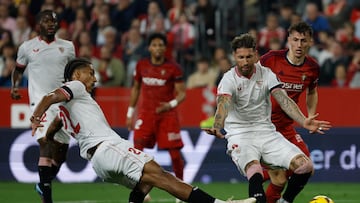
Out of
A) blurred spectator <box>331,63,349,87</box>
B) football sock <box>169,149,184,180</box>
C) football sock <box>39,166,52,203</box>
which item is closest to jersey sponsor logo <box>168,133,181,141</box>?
football sock <box>169,149,184,180</box>

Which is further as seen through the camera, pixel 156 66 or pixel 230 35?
pixel 230 35

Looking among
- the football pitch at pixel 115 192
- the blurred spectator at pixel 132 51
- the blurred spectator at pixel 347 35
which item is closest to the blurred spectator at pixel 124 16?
the blurred spectator at pixel 132 51

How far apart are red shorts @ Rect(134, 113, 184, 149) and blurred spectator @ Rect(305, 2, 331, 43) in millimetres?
6648

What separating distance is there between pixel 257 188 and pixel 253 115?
2.94 ft

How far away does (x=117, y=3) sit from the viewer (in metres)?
23.3

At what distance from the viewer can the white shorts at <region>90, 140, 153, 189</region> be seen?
10617 mm

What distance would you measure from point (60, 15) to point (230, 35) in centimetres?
378

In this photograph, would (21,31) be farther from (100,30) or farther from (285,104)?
(285,104)

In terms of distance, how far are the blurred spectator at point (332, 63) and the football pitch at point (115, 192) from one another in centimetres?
434

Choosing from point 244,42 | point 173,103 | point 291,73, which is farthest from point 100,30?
point 244,42

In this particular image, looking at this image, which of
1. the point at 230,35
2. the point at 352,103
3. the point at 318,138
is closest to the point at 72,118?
the point at 318,138

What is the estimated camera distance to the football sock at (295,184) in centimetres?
1156

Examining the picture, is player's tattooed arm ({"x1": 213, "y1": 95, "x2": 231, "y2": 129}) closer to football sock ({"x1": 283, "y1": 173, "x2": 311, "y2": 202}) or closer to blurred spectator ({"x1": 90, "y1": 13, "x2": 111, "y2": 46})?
football sock ({"x1": 283, "y1": 173, "x2": 311, "y2": 202})

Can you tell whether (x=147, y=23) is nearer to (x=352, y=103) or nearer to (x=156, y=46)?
(x=352, y=103)
